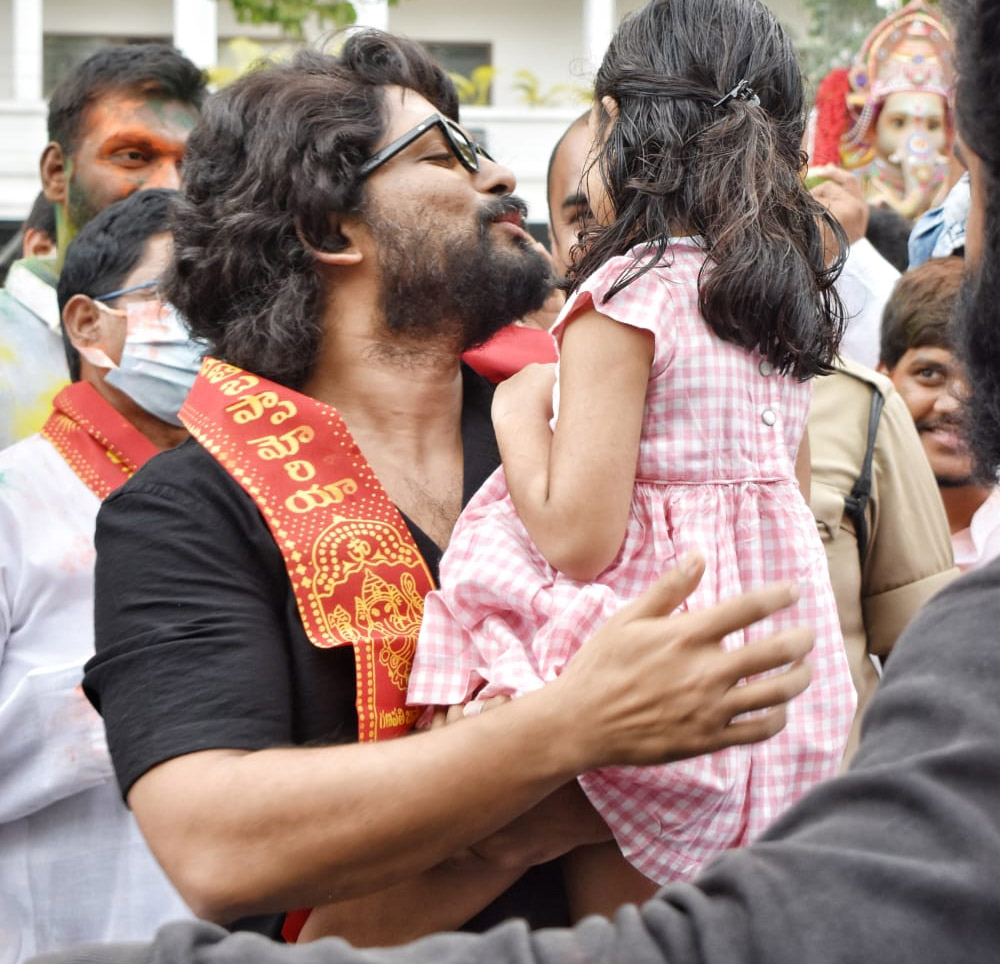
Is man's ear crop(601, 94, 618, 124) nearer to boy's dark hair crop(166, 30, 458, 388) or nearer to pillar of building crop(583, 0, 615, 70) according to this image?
boy's dark hair crop(166, 30, 458, 388)

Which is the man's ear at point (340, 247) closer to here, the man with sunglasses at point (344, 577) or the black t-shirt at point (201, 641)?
the man with sunglasses at point (344, 577)

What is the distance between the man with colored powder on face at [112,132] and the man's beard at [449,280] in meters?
2.10

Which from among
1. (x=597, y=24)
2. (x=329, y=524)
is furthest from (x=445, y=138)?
(x=597, y=24)

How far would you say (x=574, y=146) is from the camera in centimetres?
404

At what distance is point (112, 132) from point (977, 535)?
314cm

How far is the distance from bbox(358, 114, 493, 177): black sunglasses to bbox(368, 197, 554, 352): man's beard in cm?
10

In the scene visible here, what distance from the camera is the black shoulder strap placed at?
3.16 metres

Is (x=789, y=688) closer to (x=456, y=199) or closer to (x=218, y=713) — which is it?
(x=218, y=713)

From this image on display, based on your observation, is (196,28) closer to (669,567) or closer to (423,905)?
(669,567)

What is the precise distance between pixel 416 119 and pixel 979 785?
6.84 ft

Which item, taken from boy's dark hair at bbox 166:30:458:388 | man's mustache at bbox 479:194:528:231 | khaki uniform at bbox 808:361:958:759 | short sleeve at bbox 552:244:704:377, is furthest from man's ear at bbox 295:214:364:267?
khaki uniform at bbox 808:361:958:759

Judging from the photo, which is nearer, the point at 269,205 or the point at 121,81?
the point at 269,205

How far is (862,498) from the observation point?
3.17 meters

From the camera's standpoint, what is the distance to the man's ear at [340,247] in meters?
2.82
